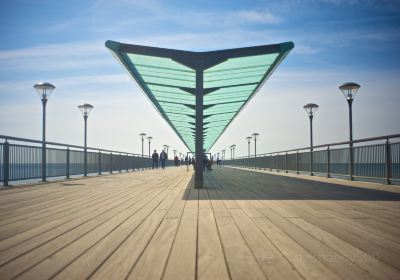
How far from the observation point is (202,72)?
364 inches

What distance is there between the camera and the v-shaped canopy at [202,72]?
8930 mm

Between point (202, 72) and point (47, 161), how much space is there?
6.34m

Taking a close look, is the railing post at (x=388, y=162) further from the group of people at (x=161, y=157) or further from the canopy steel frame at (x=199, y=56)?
the group of people at (x=161, y=157)

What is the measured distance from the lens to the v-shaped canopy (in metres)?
8.93

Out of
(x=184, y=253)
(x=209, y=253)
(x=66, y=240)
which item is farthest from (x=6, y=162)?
(x=209, y=253)

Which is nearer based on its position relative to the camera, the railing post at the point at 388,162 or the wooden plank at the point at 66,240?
the wooden plank at the point at 66,240

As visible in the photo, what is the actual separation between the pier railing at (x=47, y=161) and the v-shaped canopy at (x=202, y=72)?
3.81 metres

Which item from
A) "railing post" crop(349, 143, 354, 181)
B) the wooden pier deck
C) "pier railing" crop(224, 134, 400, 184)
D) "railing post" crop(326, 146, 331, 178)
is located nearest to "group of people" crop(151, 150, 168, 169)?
"pier railing" crop(224, 134, 400, 184)

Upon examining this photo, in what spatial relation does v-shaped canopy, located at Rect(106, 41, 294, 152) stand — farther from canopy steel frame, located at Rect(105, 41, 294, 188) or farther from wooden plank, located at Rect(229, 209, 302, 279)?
wooden plank, located at Rect(229, 209, 302, 279)

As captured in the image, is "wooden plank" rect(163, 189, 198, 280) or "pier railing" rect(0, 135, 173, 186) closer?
"wooden plank" rect(163, 189, 198, 280)

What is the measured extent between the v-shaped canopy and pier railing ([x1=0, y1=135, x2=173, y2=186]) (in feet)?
12.5

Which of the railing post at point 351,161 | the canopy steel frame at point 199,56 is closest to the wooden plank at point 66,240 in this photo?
the canopy steel frame at point 199,56

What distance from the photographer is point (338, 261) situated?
7.94 ft

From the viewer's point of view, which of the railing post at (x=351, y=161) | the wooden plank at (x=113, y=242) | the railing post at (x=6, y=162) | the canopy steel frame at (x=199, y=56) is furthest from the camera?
the railing post at (x=351, y=161)
